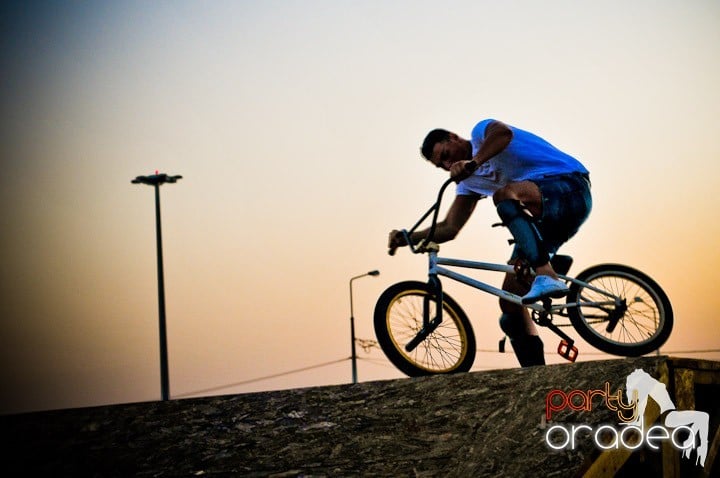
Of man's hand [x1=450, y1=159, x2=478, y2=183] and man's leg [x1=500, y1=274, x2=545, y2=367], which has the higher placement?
man's hand [x1=450, y1=159, x2=478, y2=183]

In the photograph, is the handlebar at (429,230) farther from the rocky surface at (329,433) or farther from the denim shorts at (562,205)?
the rocky surface at (329,433)

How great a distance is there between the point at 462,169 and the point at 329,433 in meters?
2.39

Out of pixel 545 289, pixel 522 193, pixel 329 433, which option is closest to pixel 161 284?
pixel 522 193

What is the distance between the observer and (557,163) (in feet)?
17.0

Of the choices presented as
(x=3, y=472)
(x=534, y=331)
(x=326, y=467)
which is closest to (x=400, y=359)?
(x=534, y=331)

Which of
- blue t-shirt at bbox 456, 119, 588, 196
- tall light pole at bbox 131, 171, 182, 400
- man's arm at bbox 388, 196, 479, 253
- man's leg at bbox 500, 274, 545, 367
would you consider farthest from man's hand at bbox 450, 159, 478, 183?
tall light pole at bbox 131, 171, 182, 400

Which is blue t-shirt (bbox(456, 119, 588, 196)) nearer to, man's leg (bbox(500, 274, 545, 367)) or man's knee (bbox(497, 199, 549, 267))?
man's knee (bbox(497, 199, 549, 267))

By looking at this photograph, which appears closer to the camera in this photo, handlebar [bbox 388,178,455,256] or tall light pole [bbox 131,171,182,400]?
handlebar [bbox 388,178,455,256]

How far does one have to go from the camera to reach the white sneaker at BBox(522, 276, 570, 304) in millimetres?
4707

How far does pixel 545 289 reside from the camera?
4711mm

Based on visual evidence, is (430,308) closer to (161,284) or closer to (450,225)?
(450,225)

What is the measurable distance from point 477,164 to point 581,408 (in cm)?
205

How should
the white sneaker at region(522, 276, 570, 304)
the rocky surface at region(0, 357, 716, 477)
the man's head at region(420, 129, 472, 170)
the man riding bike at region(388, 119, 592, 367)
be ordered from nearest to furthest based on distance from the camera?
1. the rocky surface at region(0, 357, 716, 477)
2. the white sneaker at region(522, 276, 570, 304)
3. the man riding bike at region(388, 119, 592, 367)
4. the man's head at region(420, 129, 472, 170)

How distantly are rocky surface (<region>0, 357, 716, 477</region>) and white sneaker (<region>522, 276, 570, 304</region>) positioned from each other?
4.51 ft
